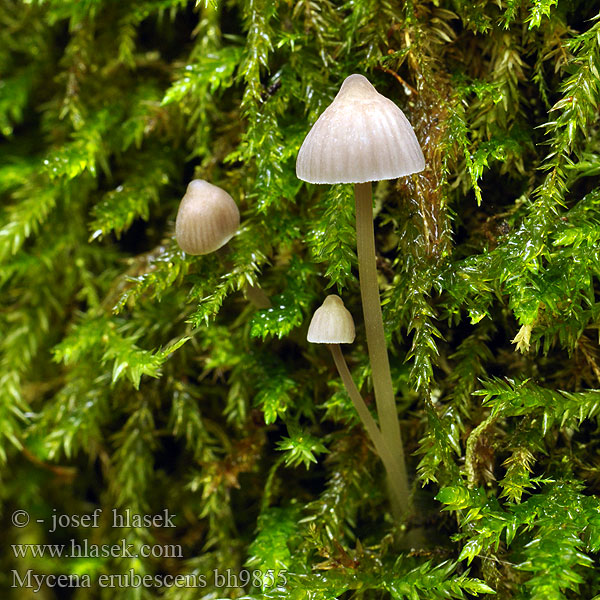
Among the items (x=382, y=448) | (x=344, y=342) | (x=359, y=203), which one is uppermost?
(x=359, y=203)

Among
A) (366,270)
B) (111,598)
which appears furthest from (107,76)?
(111,598)

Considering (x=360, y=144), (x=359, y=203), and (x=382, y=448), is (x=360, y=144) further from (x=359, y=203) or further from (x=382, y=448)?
(x=382, y=448)

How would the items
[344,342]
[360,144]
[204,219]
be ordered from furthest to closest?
1. [204,219]
2. [344,342]
3. [360,144]

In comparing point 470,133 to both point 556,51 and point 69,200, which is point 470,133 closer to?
point 556,51

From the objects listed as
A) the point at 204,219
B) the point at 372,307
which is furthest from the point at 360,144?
the point at 204,219

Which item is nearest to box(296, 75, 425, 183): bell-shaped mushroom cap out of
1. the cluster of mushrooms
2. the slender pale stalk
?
the cluster of mushrooms

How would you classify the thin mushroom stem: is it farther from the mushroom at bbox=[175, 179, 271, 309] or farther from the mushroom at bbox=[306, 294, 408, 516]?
the mushroom at bbox=[175, 179, 271, 309]

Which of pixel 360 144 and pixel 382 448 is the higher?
pixel 360 144
